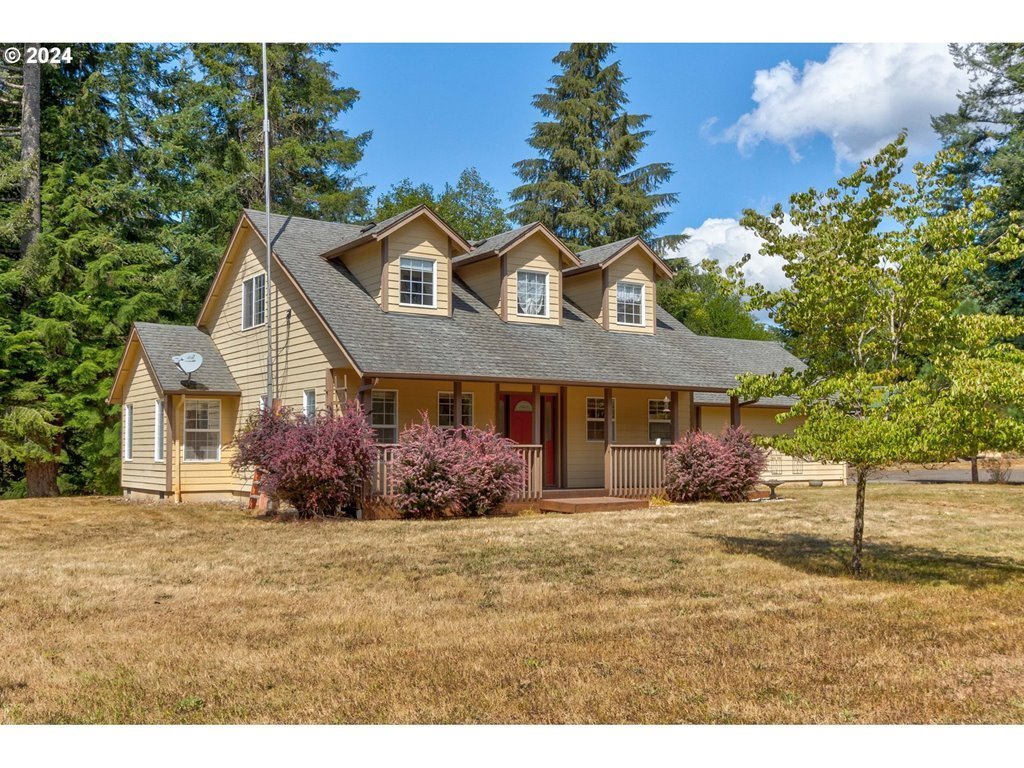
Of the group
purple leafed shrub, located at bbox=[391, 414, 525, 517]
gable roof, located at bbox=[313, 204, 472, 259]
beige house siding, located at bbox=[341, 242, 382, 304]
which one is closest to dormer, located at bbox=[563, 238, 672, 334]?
gable roof, located at bbox=[313, 204, 472, 259]

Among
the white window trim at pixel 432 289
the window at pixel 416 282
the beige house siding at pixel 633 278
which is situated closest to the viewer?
the white window trim at pixel 432 289

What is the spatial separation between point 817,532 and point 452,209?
32.0m

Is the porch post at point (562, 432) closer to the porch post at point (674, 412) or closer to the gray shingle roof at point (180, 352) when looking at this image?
the porch post at point (674, 412)

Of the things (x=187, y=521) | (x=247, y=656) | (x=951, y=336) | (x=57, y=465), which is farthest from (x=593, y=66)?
(x=247, y=656)

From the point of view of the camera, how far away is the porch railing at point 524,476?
54.5 feet

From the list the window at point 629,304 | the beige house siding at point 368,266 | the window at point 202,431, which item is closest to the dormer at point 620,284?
the window at point 629,304

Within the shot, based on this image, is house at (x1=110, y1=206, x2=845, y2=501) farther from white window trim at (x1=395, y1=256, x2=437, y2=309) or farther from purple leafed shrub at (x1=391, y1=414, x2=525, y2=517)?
purple leafed shrub at (x1=391, y1=414, x2=525, y2=517)

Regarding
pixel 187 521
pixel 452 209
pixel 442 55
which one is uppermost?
pixel 452 209

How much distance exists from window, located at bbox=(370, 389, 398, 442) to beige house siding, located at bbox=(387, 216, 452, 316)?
176 centimetres

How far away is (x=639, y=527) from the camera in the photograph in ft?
47.4

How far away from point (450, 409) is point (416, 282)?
286 centimetres

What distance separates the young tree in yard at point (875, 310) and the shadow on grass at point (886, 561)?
542 mm

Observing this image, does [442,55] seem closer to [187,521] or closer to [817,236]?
[817,236]

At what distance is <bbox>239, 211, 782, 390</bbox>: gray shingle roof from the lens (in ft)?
57.6
